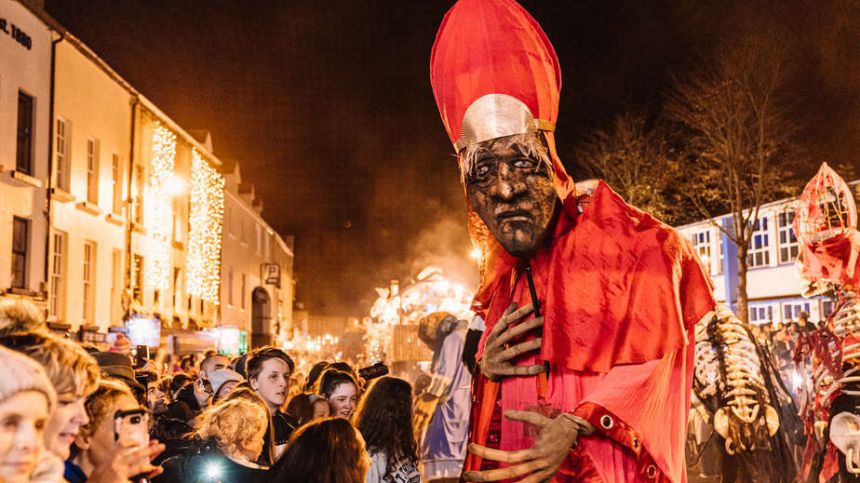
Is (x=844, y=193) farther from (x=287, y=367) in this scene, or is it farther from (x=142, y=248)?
(x=142, y=248)

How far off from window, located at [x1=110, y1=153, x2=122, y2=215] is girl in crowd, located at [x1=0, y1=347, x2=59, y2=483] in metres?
23.1

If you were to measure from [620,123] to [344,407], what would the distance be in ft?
81.0

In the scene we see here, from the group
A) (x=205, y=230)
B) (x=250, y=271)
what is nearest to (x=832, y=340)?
(x=205, y=230)

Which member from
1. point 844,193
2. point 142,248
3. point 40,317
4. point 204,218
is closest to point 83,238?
point 142,248

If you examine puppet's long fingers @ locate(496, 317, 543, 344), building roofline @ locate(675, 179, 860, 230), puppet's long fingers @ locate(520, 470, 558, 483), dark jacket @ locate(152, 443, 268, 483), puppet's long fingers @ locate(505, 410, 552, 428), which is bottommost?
dark jacket @ locate(152, 443, 268, 483)

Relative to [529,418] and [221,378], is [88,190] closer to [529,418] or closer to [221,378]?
[221,378]

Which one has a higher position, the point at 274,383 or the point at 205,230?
the point at 205,230

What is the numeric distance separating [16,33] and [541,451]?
1756 cm

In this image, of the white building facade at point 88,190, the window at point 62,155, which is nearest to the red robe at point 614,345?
the white building facade at point 88,190

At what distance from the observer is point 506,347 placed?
353 cm

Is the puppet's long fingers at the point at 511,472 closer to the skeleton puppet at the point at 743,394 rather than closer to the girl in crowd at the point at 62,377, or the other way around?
the girl in crowd at the point at 62,377

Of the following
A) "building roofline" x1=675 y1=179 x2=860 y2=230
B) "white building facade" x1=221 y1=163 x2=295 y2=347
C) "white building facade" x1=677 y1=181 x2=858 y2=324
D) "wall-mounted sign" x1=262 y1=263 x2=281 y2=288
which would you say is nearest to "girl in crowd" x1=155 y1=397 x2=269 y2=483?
"building roofline" x1=675 y1=179 x2=860 y2=230

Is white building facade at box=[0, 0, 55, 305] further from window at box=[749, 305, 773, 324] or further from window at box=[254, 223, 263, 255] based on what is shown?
window at box=[254, 223, 263, 255]

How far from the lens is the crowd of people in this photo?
2.34m
